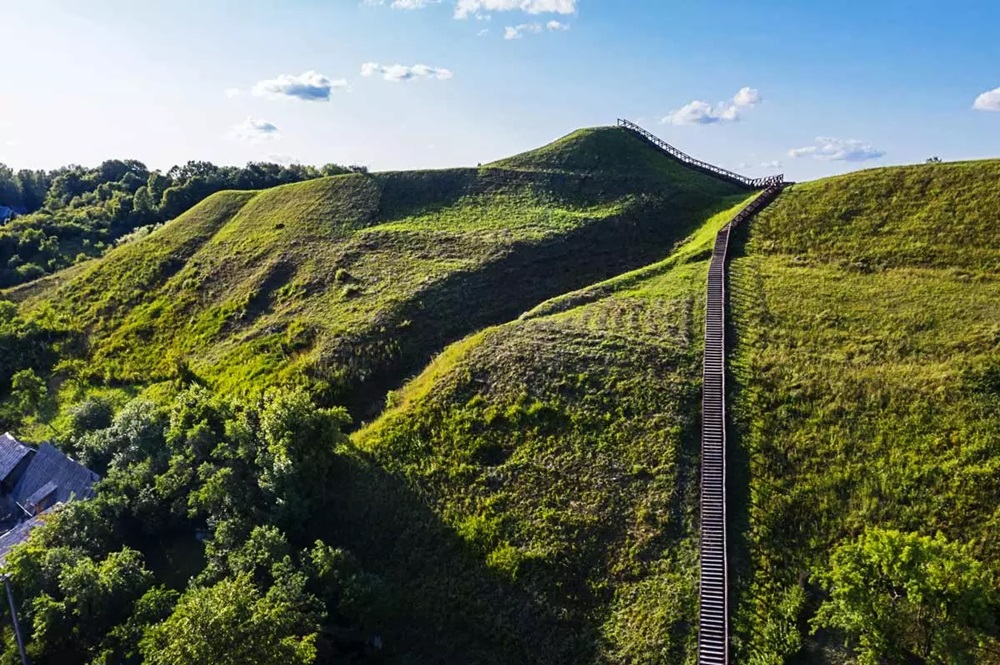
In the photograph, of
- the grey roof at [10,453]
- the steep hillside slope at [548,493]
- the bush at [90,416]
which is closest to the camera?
the steep hillside slope at [548,493]

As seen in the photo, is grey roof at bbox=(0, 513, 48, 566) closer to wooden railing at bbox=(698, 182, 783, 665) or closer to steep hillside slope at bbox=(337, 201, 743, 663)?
steep hillside slope at bbox=(337, 201, 743, 663)

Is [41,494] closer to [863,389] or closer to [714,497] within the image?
[714,497]

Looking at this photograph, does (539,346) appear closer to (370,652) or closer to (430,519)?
(430,519)

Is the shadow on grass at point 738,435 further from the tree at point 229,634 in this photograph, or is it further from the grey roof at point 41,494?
the grey roof at point 41,494

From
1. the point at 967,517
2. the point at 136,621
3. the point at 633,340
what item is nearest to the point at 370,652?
the point at 136,621

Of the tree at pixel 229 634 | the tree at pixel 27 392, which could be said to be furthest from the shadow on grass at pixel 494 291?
the tree at pixel 27 392

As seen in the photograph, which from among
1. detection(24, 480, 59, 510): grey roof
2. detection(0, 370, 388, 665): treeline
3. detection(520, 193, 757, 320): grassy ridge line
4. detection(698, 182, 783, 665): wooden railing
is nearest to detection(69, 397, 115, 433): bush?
detection(0, 370, 388, 665): treeline
